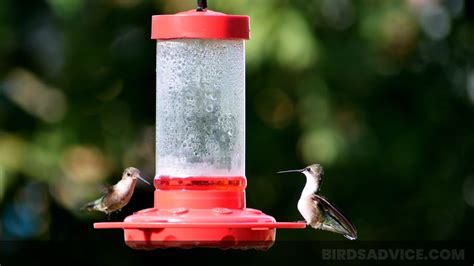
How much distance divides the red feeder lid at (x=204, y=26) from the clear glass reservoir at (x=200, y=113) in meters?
0.25

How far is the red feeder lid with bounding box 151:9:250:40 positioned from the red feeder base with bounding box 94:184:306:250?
56cm

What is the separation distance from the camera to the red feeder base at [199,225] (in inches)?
213

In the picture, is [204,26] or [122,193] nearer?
[204,26]

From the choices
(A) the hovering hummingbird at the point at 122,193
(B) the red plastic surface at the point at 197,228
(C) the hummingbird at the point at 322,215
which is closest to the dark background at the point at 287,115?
(A) the hovering hummingbird at the point at 122,193

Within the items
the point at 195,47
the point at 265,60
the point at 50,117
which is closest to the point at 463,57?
the point at 265,60

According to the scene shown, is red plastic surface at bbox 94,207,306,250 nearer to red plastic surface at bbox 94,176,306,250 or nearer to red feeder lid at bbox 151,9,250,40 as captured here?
red plastic surface at bbox 94,176,306,250

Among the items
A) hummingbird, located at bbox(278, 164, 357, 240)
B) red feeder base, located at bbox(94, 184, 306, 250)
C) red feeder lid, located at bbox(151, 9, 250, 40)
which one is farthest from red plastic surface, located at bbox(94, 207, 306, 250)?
red feeder lid, located at bbox(151, 9, 250, 40)

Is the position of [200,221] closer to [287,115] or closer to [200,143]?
[200,143]

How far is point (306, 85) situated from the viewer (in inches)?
402

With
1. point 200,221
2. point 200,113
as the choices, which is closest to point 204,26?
point 200,113

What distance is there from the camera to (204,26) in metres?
5.62

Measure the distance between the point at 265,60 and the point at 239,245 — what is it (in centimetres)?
405

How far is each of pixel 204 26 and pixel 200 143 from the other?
1.61 ft

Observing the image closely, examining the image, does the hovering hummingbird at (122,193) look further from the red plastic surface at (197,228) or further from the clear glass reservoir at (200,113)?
the red plastic surface at (197,228)
